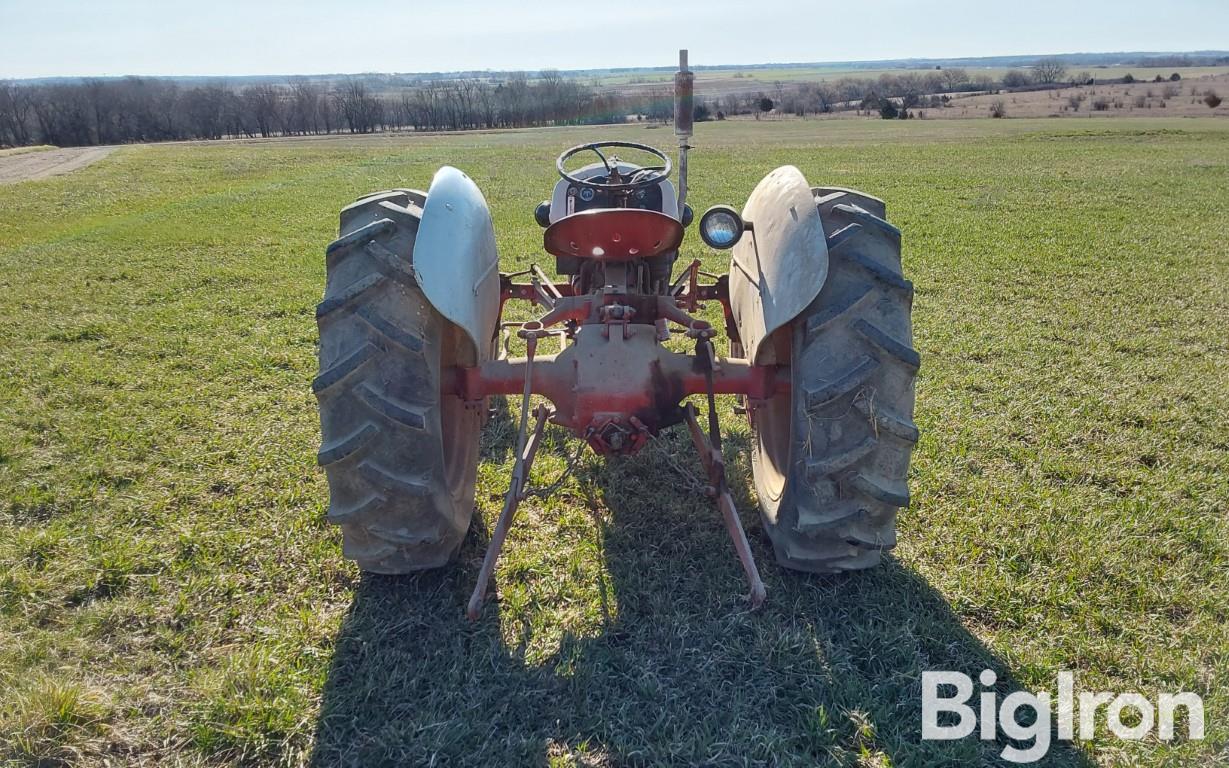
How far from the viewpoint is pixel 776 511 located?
3.29 meters

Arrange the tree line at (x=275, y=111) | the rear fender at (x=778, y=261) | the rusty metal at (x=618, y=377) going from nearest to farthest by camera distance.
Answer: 1. the rear fender at (x=778, y=261)
2. the rusty metal at (x=618, y=377)
3. the tree line at (x=275, y=111)

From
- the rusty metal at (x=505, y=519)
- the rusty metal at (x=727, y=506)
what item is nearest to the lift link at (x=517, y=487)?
the rusty metal at (x=505, y=519)

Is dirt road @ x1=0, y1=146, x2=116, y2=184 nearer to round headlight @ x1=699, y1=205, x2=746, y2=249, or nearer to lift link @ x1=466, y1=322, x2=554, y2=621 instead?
lift link @ x1=466, y1=322, x2=554, y2=621

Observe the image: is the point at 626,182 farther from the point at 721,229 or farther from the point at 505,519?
the point at 505,519

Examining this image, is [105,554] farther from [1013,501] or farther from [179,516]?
[1013,501]

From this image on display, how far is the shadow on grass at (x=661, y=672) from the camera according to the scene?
2.45m

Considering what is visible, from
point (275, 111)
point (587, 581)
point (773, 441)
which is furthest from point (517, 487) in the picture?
point (275, 111)

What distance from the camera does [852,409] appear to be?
2.86 meters

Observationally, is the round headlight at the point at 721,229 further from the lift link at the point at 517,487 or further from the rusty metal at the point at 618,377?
the lift link at the point at 517,487

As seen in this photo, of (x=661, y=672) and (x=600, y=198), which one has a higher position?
(x=600, y=198)

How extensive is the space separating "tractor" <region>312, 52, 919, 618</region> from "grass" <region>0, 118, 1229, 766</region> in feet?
1.18

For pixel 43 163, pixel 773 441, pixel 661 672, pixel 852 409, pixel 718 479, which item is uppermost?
pixel 43 163

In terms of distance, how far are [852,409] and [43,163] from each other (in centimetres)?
3588

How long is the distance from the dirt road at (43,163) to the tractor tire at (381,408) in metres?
25.7
